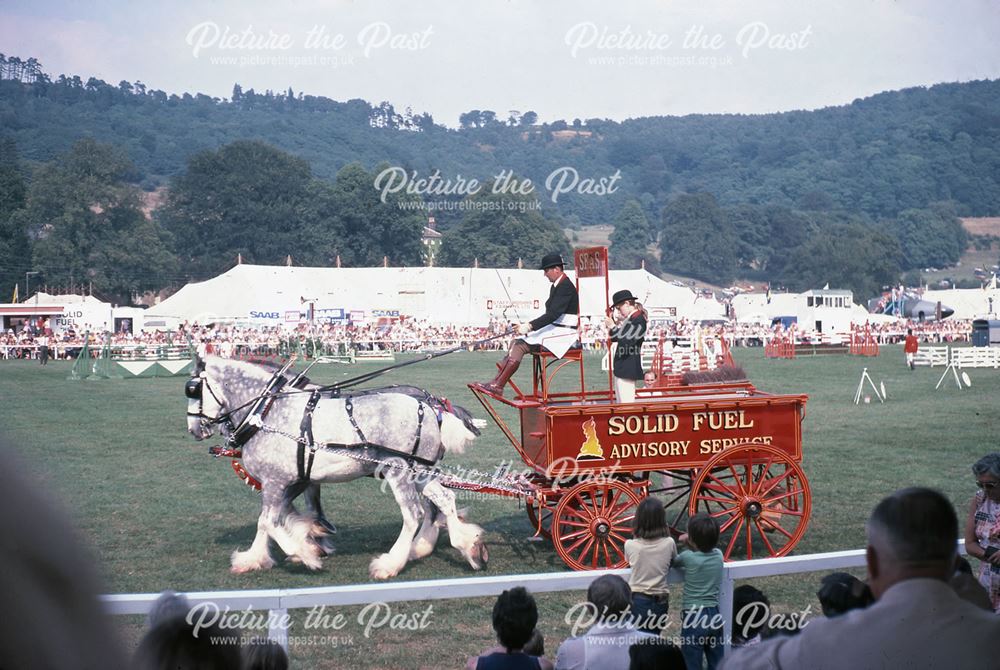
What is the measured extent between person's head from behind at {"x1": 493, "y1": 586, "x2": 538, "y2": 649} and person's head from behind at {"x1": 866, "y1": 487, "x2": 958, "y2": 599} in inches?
86.5

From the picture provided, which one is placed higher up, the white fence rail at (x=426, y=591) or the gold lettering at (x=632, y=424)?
the gold lettering at (x=632, y=424)

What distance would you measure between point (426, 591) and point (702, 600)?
1.78 metres

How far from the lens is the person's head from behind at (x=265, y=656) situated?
155 inches

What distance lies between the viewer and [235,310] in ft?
186

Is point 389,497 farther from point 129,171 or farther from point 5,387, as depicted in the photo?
point 129,171

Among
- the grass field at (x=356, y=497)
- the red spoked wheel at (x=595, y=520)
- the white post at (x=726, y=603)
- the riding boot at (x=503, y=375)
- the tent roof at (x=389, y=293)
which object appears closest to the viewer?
the white post at (x=726, y=603)

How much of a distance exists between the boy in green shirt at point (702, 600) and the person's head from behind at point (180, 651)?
4.05 m

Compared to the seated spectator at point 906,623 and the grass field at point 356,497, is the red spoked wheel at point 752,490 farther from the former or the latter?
the seated spectator at point 906,623

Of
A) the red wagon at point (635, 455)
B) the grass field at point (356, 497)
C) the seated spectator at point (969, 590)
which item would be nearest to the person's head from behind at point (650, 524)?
the grass field at point (356, 497)

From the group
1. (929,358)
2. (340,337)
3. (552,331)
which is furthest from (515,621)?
(340,337)

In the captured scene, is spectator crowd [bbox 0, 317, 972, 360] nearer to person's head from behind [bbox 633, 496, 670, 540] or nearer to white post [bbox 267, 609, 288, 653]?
person's head from behind [bbox 633, 496, 670, 540]

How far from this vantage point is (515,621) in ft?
15.2

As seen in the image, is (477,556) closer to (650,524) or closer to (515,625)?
(650,524)

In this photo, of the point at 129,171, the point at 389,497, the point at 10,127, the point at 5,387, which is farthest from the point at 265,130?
the point at 389,497
